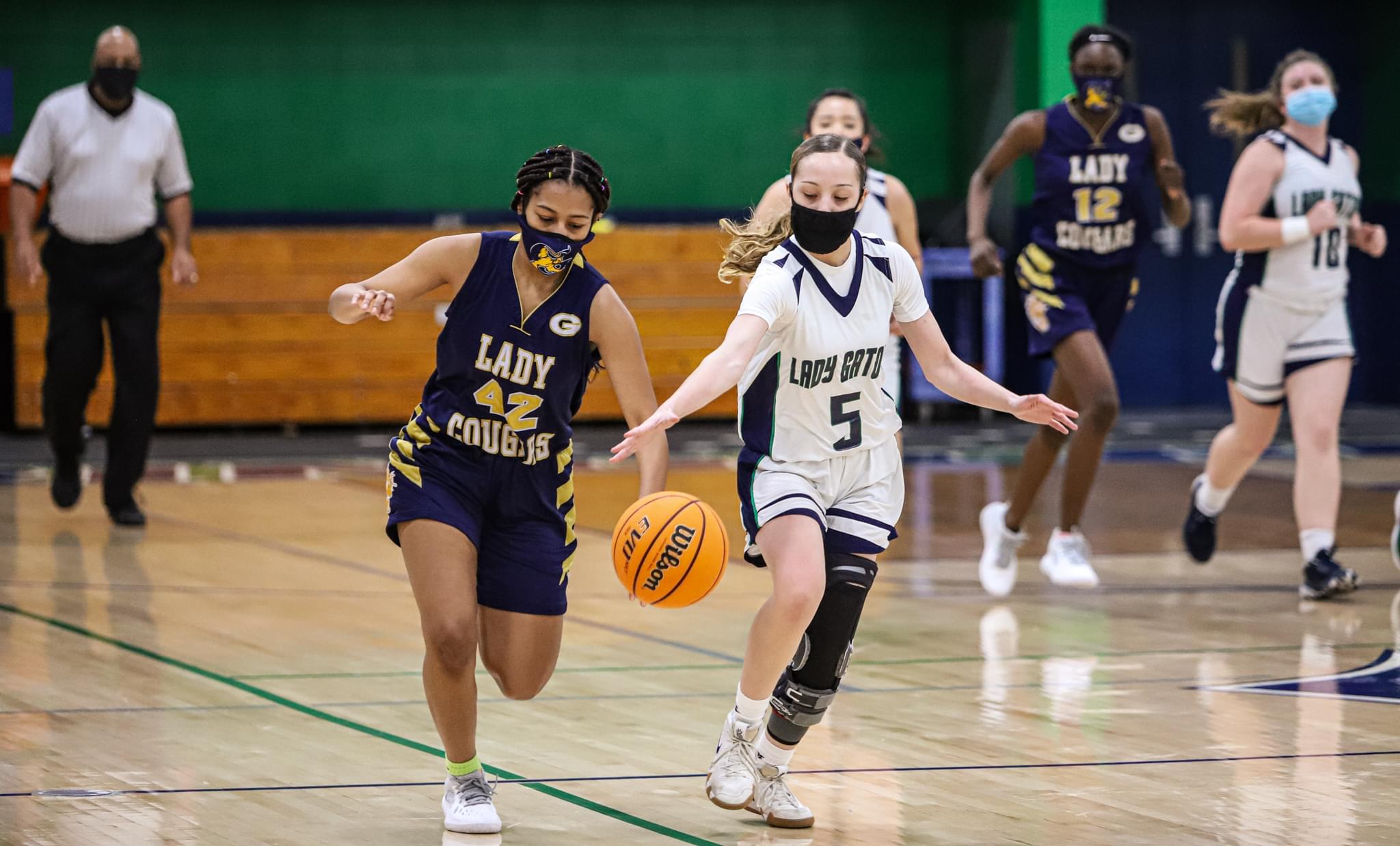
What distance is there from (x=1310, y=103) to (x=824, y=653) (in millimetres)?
4257

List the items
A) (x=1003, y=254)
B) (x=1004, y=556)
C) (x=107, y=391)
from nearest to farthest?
(x=1004, y=556) → (x=107, y=391) → (x=1003, y=254)

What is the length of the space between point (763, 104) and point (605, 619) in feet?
35.6

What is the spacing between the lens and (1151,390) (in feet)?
57.5

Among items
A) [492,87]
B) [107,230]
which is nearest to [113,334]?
[107,230]

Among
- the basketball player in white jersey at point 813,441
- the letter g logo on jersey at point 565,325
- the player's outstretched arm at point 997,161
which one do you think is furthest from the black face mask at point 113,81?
the basketball player in white jersey at point 813,441

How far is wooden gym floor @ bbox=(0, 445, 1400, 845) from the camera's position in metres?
4.27

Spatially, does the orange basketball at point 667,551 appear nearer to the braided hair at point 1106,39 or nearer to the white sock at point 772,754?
the white sock at point 772,754

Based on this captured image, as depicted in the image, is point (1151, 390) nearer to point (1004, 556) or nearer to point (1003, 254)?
point (1003, 254)

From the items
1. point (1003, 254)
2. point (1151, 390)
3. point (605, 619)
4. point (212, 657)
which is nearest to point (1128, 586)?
point (605, 619)

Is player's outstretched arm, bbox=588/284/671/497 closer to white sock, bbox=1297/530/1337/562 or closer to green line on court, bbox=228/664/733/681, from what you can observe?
green line on court, bbox=228/664/733/681

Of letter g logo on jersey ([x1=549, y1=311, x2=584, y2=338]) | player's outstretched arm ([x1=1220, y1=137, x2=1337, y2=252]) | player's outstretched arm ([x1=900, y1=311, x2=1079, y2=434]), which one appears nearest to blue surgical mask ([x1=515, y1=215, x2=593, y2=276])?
letter g logo on jersey ([x1=549, y1=311, x2=584, y2=338])

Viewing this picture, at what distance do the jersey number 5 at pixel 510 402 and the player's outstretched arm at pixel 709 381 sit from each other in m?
0.31

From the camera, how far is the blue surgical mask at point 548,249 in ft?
14.4

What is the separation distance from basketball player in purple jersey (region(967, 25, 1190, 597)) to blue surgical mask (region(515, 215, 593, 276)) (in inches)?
142
